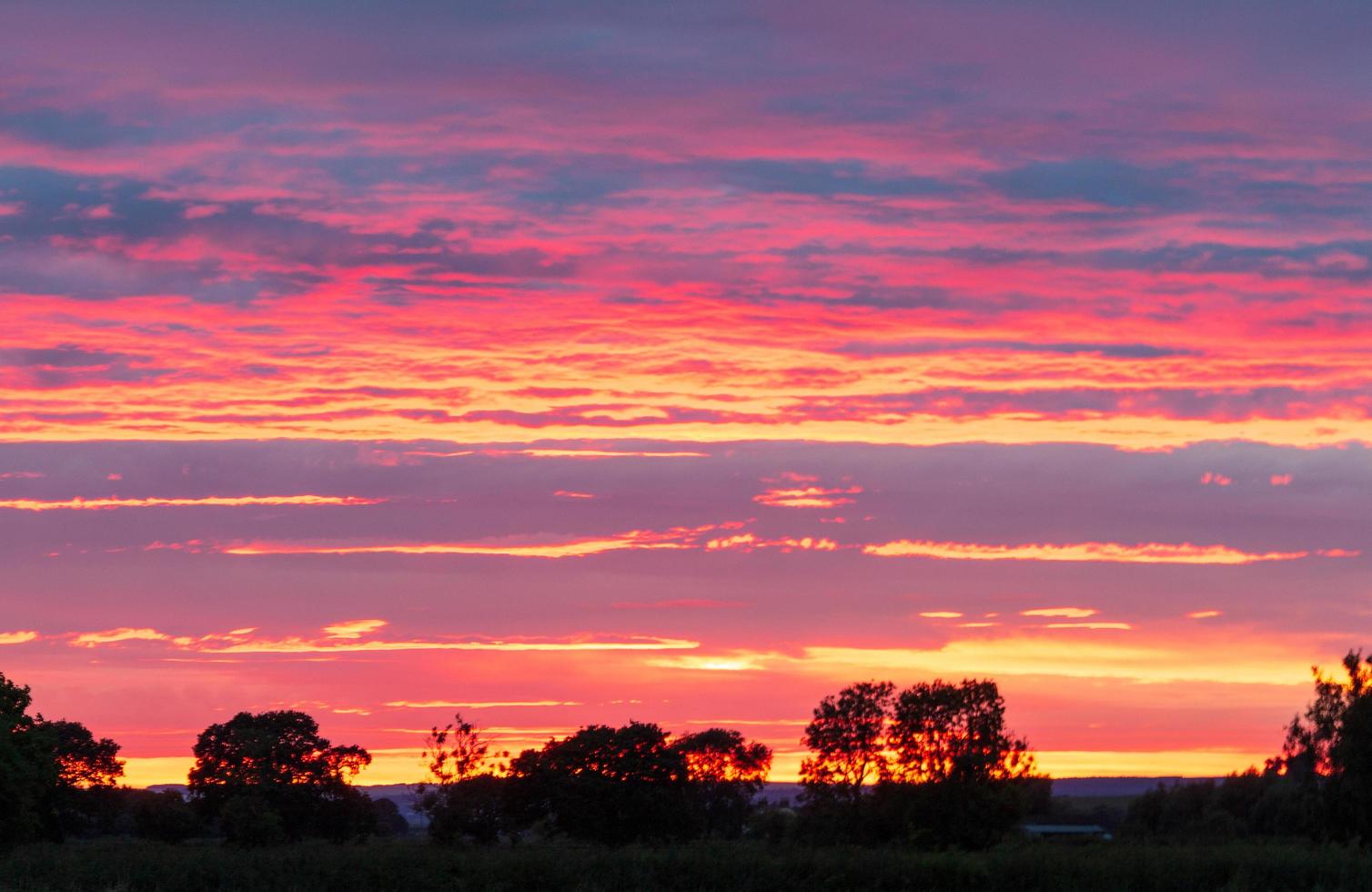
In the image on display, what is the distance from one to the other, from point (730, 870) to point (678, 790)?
47645mm

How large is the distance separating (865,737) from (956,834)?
10892 millimetres

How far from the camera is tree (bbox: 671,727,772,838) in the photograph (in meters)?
115

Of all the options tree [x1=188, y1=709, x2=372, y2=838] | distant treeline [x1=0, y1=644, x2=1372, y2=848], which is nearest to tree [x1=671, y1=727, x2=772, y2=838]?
distant treeline [x1=0, y1=644, x2=1372, y2=848]

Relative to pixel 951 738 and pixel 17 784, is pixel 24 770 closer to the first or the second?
pixel 17 784

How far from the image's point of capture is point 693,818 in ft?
309

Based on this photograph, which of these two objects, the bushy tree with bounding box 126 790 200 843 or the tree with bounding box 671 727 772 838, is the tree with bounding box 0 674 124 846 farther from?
the tree with bounding box 671 727 772 838

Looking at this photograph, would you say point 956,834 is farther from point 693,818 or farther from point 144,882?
point 144,882

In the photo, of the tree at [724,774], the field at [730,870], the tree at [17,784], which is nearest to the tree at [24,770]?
the tree at [17,784]

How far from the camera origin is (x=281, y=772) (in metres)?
104

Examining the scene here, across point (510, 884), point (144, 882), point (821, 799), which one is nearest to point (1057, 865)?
point (510, 884)

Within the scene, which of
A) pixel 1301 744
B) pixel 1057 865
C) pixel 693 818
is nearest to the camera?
pixel 1057 865

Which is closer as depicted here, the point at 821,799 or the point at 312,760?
the point at 821,799

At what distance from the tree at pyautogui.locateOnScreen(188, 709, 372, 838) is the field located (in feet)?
169

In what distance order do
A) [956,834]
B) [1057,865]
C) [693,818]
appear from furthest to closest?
1. [693,818]
2. [956,834]
3. [1057,865]
